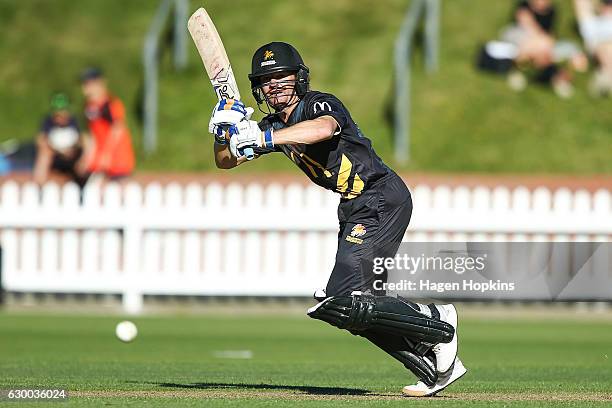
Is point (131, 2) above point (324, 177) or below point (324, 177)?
above

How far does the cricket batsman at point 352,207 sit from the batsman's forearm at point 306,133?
0.05 ft

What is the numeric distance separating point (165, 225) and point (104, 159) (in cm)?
156

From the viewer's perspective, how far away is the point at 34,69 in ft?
73.7

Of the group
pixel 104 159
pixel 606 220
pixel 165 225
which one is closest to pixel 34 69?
pixel 104 159

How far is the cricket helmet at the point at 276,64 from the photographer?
20.1 ft

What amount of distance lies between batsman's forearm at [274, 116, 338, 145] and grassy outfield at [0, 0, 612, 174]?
12918 millimetres

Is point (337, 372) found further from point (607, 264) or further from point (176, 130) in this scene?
point (176, 130)

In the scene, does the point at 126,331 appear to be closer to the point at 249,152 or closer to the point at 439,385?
the point at 439,385

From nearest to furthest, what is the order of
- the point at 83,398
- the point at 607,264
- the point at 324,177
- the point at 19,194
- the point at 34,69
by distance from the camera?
the point at 83,398
the point at 324,177
the point at 607,264
the point at 19,194
the point at 34,69

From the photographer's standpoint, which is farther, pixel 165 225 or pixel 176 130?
pixel 176 130

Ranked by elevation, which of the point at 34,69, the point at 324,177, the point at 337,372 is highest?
the point at 34,69

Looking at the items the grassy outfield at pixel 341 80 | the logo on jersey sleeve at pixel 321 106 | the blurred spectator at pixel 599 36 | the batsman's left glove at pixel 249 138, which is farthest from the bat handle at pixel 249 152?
the blurred spectator at pixel 599 36

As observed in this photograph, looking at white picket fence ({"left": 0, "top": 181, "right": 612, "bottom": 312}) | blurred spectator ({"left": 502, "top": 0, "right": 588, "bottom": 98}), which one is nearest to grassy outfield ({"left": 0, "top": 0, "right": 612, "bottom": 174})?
blurred spectator ({"left": 502, "top": 0, "right": 588, "bottom": 98})

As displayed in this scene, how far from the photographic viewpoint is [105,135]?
46.6 feet
